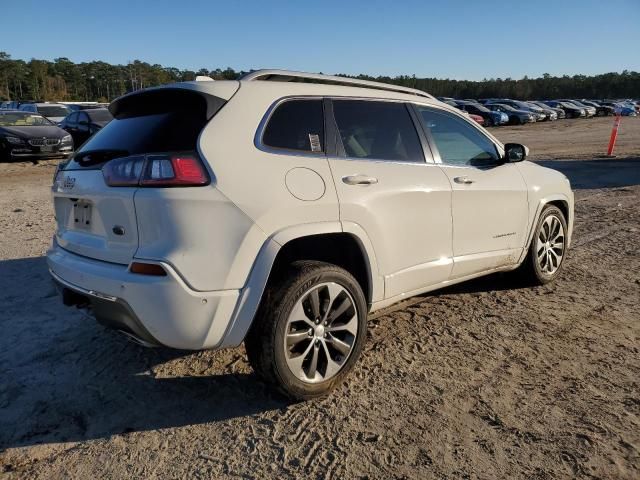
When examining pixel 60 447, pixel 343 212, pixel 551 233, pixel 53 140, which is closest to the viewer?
pixel 60 447

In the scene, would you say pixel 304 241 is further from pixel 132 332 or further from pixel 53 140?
pixel 53 140

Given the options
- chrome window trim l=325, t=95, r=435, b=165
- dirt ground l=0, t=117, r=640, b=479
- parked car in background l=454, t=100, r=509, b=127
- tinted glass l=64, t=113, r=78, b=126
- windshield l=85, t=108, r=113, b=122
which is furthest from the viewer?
parked car in background l=454, t=100, r=509, b=127

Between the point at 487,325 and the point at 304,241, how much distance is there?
1.81 metres

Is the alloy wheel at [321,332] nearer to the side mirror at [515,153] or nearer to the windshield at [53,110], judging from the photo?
the side mirror at [515,153]

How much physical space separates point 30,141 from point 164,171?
14.0 m

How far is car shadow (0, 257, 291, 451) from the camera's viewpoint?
2703 mm

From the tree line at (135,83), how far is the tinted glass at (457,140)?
8317 cm

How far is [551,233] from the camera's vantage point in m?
4.79

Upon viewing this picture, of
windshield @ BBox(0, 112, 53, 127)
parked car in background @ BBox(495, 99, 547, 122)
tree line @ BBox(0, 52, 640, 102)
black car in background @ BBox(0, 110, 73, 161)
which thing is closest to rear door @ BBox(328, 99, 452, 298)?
black car in background @ BBox(0, 110, 73, 161)

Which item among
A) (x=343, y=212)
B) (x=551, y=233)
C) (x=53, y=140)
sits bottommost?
(x=53, y=140)

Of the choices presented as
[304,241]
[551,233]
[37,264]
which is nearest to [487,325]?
[551,233]

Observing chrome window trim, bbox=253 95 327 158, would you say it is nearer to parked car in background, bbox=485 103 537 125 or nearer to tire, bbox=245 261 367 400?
tire, bbox=245 261 367 400

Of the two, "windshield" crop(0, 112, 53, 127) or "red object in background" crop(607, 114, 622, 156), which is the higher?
"red object in background" crop(607, 114, 622, 156)

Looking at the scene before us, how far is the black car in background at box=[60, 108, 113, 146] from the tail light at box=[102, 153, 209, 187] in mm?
15022
